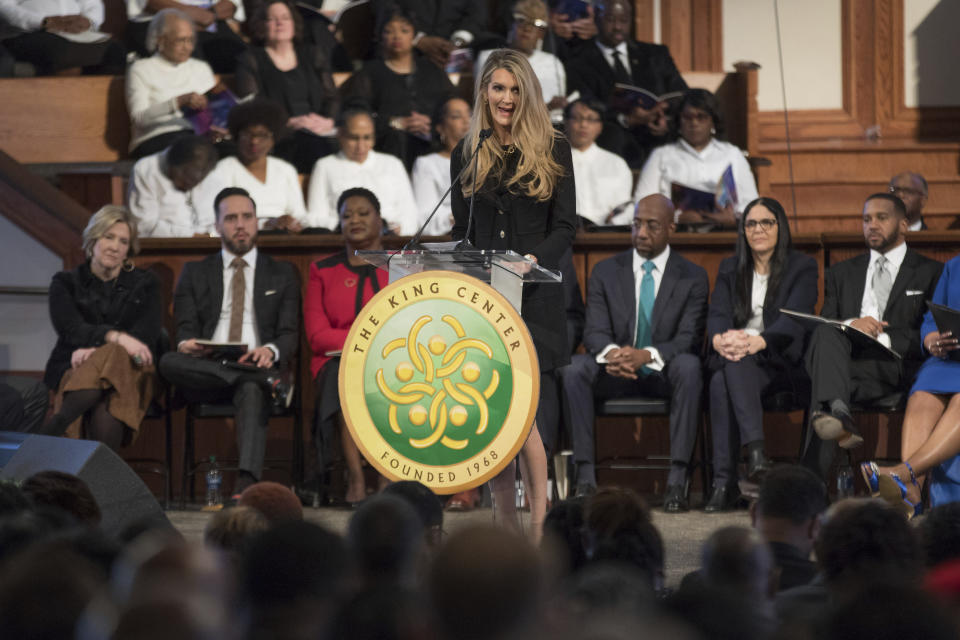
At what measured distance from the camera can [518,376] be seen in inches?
118

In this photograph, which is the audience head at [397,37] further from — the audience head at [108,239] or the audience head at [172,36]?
the audience head at [108,239]

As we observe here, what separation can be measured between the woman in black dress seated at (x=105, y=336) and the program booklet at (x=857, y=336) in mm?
2536

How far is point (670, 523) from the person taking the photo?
14.6ft

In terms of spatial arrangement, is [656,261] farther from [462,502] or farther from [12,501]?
[12,501]

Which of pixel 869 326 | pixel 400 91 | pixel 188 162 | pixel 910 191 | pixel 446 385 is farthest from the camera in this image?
pixel 400 91

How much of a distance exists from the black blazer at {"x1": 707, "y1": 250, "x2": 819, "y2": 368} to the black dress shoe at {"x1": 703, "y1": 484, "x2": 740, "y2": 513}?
0.49m

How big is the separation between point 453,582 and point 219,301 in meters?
4.09

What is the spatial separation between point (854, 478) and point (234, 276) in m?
2.67

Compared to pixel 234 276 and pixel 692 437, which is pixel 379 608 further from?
pixel 234 276

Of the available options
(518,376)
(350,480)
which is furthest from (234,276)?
(518,376)

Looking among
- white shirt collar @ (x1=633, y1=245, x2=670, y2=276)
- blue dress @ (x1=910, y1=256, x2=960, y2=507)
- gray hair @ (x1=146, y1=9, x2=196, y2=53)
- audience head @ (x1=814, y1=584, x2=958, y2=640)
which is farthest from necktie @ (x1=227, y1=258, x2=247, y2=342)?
audience head @ (x1=814, y1=584, x2=958, y2=640)

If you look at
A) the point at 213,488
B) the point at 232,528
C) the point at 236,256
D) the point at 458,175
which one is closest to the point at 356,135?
the point at 236,256

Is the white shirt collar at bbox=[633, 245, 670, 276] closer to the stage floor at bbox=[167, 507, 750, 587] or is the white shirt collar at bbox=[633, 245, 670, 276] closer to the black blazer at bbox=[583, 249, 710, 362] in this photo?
the black blazer at bbox=[583, 249, 710, 362]

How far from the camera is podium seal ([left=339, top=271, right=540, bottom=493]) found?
2980 mm
